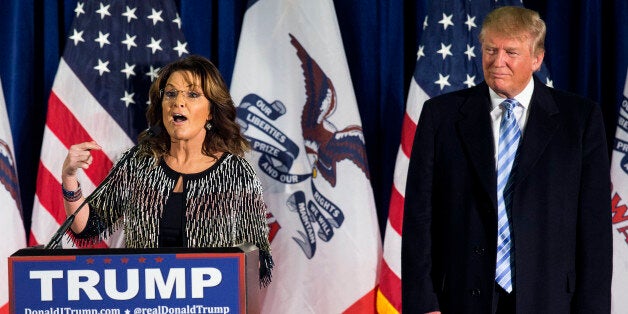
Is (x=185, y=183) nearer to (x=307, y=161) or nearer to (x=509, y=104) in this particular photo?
(x=307, y=161)

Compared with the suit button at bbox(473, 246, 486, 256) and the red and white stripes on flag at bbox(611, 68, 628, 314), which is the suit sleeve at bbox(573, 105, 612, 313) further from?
the red and white stripes on flag at bbox(611, 68, 628, 314)

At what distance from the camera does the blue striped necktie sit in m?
2.16

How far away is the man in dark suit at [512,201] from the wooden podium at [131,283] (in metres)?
0.52

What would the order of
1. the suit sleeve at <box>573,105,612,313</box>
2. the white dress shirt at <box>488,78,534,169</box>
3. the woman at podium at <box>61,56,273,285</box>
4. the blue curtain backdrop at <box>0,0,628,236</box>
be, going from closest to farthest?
the suit sleeve at <box>573,105,612,313</box>
the white dress shirt at <box>488,78,534,169</box>
the woman at podium at <box>61,56,273,285</box>
the blue curtain backdrop at <box>0,0,628,236</box>

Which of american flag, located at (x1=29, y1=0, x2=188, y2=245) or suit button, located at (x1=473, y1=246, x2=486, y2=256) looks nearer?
suit button, located at (x1=473, y1=246, x2=486, y2=256)

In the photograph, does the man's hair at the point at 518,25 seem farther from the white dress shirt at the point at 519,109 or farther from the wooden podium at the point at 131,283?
the wooden podium at the point at 131,283

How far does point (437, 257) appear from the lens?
89.4 inches

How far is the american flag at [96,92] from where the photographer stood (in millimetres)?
3447

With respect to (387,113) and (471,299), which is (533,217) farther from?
(387,113)

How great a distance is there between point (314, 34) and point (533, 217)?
1.65 meters

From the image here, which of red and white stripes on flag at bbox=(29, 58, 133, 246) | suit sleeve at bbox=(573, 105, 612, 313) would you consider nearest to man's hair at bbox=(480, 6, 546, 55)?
suit sleeve at bbox=(573, 105, 612, 313)

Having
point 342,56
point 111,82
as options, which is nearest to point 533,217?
point 342,56

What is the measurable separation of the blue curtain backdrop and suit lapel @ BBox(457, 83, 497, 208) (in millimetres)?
1494

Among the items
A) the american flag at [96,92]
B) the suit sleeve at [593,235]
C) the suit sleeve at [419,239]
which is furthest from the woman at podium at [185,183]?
the suit sleeve at [593,235]
